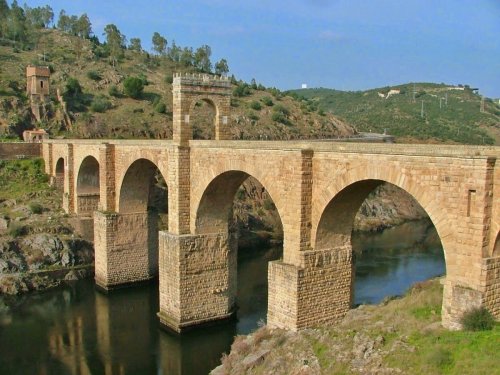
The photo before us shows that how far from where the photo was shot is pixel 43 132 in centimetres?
3831

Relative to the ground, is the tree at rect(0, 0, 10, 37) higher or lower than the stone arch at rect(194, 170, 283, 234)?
higher

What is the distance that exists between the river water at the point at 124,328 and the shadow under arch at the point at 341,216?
559 centimetres

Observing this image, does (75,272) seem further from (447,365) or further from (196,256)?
(447,365)

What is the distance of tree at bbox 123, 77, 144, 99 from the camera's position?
48.6m

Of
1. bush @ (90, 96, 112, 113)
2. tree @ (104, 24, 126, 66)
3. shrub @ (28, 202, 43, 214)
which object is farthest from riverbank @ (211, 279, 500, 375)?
tree @ (104, 24, 126, 66)

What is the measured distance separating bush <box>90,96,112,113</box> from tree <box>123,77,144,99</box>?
268cm

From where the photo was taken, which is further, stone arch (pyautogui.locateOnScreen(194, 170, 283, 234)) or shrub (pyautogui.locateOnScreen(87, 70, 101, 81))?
shrub (pyautogui.locateOnScreen(87, 70, 101, 81))

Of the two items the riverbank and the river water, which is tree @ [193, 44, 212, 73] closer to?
the river water

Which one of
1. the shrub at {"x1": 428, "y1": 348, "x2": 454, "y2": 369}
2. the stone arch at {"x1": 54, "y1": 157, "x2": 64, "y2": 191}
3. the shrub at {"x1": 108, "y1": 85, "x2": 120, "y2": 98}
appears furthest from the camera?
the shrub at {"x1": 108, "y1": 85, "x2": 120, "y2": 98}

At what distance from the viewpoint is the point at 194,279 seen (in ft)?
58.0

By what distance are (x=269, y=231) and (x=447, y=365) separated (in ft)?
79.8

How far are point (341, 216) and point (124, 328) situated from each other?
974cm

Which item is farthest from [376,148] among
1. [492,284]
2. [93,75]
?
[93,75]

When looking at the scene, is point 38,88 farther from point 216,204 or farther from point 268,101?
point 216,204
